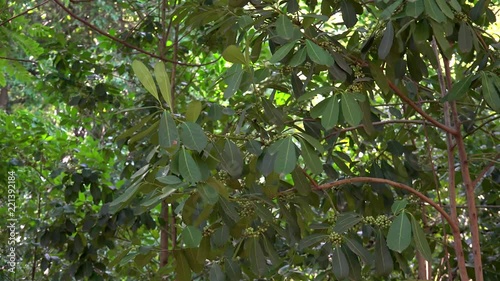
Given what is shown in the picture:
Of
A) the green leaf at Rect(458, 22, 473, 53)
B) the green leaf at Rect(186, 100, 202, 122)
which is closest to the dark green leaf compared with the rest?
the green leaf at Rect(186, 100, 202, 122)

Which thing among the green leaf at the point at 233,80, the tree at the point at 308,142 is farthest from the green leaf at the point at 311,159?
the green leaf at the point at 233,80

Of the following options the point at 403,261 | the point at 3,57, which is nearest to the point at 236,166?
the point at 403,261

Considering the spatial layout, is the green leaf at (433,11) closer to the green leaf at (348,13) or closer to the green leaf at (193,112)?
the green leaf at (348,13)

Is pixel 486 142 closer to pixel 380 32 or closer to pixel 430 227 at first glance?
pixel 430 227

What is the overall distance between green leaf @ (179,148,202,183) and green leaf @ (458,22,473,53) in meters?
0.87

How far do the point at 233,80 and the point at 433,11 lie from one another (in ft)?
1.77

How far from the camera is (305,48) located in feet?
6.18

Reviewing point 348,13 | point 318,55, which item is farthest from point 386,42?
point 348,13

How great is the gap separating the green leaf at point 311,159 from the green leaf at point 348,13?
2.10ft

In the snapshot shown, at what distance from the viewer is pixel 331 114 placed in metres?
1.81

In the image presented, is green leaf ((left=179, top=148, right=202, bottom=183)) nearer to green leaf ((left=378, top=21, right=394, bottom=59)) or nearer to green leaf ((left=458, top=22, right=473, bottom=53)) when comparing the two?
green leaf ((left=378, top=21, right=394, bottom=59))

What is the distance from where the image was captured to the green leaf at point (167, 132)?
154 centimetres

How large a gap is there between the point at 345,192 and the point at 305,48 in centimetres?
77

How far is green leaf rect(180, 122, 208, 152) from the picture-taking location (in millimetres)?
1573
